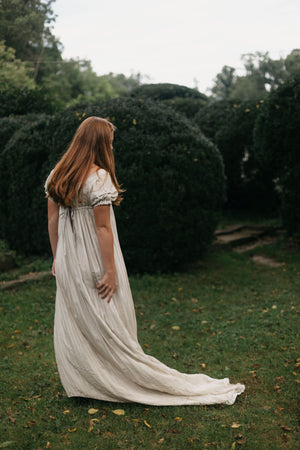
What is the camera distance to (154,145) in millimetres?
7793

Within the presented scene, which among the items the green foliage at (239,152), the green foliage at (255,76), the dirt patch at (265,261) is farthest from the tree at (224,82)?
the dirt patch at (265,261)

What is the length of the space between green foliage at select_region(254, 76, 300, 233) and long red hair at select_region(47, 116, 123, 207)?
282 inches

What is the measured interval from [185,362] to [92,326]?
1.75m

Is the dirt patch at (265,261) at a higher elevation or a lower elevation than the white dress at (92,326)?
lower

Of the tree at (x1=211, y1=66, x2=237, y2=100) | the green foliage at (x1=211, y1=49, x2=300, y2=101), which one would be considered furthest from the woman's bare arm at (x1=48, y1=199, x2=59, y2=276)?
the tree at (x1=211, y1=66, x2=237, y2=100)

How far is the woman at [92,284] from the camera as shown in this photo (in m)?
3.27

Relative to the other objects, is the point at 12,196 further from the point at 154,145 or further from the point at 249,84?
the point at 249,84

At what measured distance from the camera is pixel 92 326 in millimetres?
3369

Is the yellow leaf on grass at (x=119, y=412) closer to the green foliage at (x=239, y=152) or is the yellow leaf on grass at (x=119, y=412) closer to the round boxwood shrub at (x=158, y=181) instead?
the round boxwood shrub at (x=158, y=181)

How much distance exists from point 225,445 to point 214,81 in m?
53.1

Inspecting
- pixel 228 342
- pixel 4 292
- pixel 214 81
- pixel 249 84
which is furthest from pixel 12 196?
pixel 214 81

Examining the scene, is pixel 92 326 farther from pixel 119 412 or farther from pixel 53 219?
pixel 53 219

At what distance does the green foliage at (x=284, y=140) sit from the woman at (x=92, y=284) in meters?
7.12

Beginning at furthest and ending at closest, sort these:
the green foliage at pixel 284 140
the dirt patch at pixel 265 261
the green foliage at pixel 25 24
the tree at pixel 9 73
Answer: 1. the green foliage at pixel 25 24
2. the tree at pixel 9 73
3. the green foliage at pixel 284 140
4. the dirt patch at pixel 265 261
